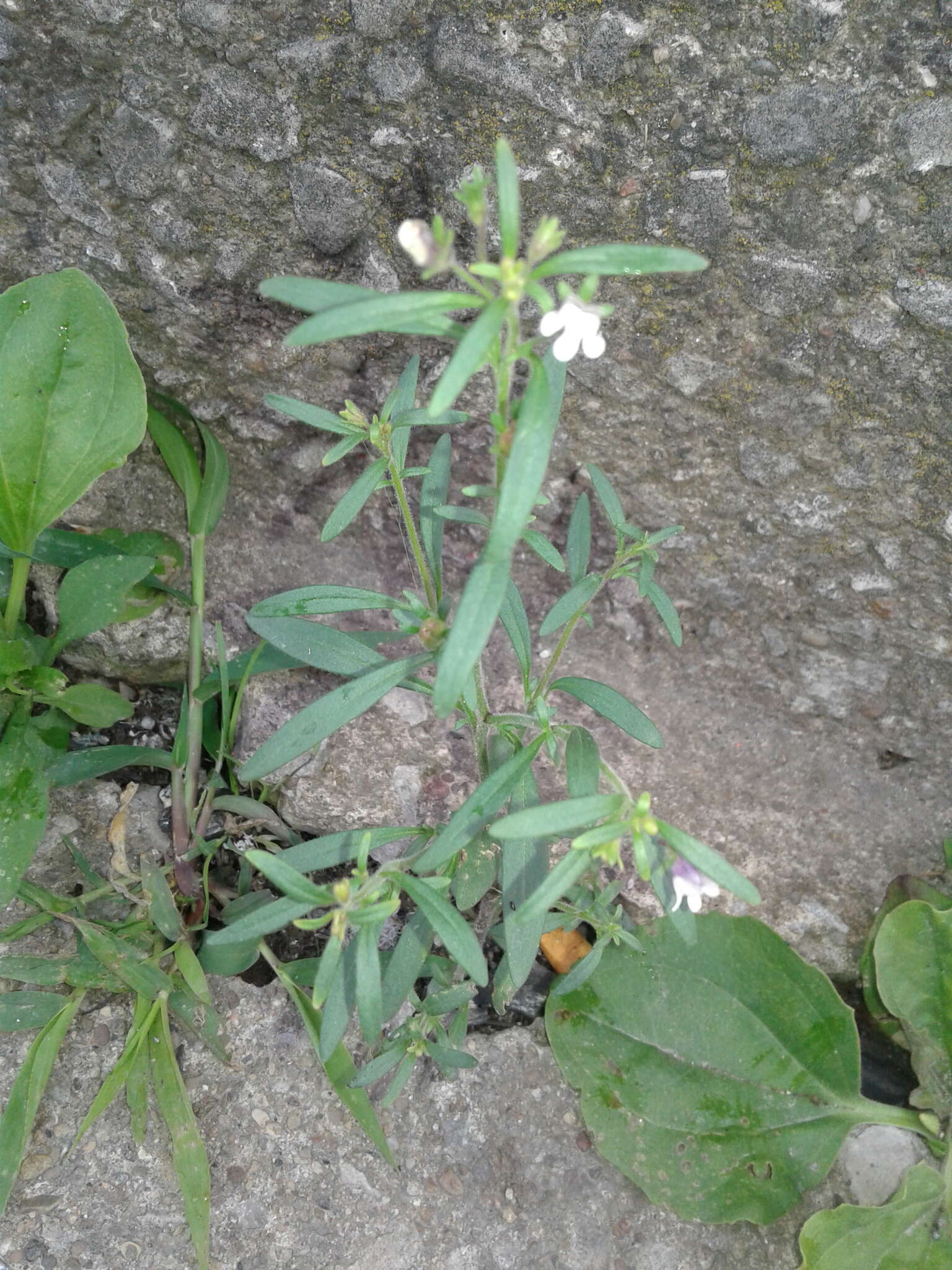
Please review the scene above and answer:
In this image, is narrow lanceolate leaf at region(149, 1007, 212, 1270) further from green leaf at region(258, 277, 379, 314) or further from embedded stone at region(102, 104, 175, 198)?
embedded stone at region(102, 104, 175, 198)

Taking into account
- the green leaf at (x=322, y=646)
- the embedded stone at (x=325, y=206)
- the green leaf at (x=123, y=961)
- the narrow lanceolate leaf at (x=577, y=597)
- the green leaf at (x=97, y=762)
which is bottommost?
the green leaf at (x=123, y=961)

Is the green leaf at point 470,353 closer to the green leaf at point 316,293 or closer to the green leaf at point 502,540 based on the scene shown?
the green leaf at point 502,540

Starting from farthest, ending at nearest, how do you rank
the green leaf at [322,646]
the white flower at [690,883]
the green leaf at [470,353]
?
the green leaf at [322,646]
the white flower at [690,883]
the green leaf at [470,353]

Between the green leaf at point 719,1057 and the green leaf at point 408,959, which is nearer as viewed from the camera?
the green leaf at point 408,959

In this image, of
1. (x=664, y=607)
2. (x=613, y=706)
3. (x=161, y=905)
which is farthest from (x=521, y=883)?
(x=161, y=905)

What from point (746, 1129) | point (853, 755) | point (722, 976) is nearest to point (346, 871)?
point (722, 976)

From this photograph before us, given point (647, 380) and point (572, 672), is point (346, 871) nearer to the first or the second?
point (572, 672)

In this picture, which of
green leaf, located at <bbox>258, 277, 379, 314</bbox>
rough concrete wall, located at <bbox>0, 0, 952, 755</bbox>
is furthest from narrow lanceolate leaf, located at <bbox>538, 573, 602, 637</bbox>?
green leaf, located at <bbox>258, 277, 379, 314</bbox>

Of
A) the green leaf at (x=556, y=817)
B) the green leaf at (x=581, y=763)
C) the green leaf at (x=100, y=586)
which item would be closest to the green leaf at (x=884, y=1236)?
the green leaf at (x=581, y=763)
